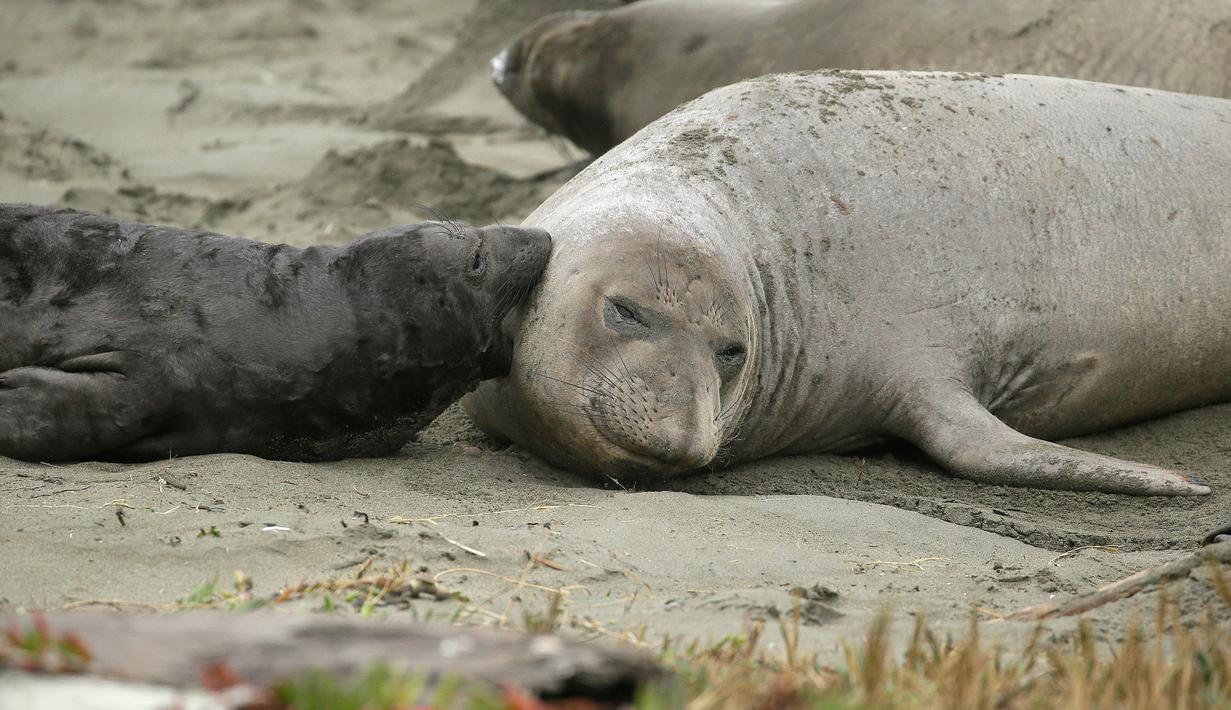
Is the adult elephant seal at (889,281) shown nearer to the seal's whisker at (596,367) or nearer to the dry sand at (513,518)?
the seal's whisker at (596,367)

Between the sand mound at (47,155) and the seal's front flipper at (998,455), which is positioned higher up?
the seal's front flipper at (998,455)

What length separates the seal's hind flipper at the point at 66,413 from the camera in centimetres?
391

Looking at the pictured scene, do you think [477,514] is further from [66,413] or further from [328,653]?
[328,653]

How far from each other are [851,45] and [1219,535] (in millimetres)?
3656

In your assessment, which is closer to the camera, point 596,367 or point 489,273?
point 596,367

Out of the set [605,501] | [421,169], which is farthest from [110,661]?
[421,169]

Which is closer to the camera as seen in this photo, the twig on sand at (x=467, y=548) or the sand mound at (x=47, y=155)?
the twig on sand at (x=467, y=548)

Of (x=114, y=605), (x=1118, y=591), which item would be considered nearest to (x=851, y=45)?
(x=1118, y=591)

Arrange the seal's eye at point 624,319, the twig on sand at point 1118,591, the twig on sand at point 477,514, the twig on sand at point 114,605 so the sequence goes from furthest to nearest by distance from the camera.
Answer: the seal's eye at point 624,319
the twig on sand at point 477,514
the twig on sand at point 1118,591
the twig on sand at point 114,605

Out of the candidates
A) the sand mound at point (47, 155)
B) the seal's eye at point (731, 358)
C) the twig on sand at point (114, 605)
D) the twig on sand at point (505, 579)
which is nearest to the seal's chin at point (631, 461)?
the seal's eye at point (731, 358)

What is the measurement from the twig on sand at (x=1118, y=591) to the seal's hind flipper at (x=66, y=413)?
2.31 meters

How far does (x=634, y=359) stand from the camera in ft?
13.8

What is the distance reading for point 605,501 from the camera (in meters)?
3.96

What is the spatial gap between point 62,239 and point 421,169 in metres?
3.69
